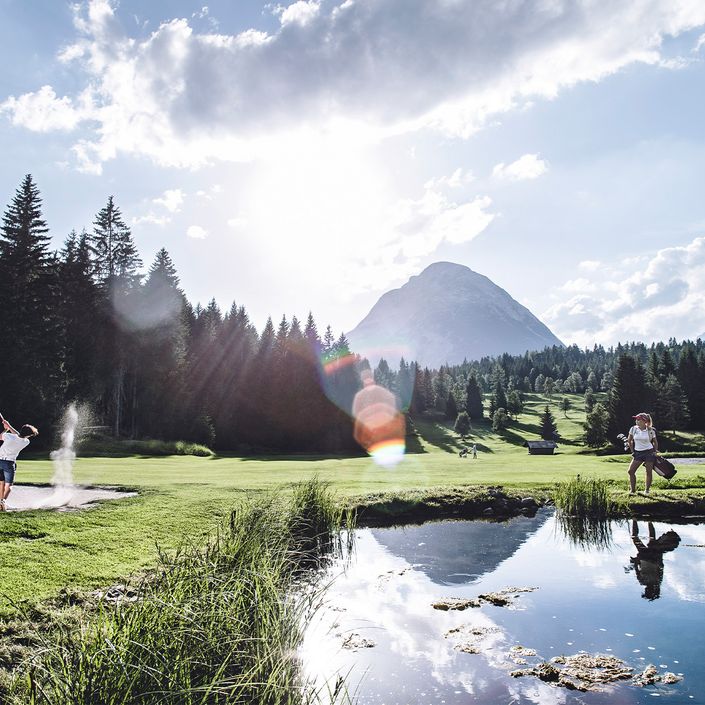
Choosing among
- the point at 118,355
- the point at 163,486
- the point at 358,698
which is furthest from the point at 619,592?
the point at 118,355

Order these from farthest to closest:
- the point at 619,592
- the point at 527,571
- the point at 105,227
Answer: the point at 105,227 → the point at 527,571 → the point at 619,592

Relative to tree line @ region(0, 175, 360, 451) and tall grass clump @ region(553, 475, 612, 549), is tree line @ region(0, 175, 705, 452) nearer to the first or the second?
tree line @ region(0, 175, 360, 451)

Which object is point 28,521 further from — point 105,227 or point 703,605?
point 105,227

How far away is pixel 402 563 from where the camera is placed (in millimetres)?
12312

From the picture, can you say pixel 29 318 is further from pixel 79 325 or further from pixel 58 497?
pixel 58 497

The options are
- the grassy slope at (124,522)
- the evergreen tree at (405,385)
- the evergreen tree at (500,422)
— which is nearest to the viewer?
the grassy slope at (124,522)

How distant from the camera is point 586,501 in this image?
A: 683 inches

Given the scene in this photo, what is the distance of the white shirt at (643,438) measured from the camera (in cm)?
1822

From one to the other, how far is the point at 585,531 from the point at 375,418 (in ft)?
252

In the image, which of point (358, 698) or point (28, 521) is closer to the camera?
point (358, 698)

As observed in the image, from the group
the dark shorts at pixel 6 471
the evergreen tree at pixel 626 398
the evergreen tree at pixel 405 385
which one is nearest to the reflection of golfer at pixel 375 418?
the evergreen tree at pixel 405 385

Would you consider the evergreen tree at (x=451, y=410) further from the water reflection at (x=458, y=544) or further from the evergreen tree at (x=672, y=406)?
the water reflection at (x=458, y=544)

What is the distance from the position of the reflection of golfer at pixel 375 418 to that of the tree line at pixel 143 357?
2.69 m

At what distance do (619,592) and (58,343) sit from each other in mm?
49606
